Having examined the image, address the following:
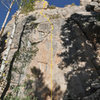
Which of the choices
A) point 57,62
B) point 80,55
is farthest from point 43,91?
point 80,55

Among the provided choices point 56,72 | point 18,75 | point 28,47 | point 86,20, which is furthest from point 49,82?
point 86,20

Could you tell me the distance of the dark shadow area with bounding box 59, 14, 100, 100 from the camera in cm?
718

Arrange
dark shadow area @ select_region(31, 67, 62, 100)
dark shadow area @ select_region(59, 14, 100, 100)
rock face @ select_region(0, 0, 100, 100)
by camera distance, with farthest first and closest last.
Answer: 1. rock face @ select_region(0, 0, 100, 100)
2. dark shadow area @ select_region(31, 67, 62, 100)
3. dark shadow area @ select_region(59, 14, 100, 100)

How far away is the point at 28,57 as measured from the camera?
9.79 m

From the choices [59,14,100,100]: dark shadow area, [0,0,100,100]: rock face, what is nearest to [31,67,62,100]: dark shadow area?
[0,0,100,100]: rock face

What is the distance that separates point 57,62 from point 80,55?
6.32 ft

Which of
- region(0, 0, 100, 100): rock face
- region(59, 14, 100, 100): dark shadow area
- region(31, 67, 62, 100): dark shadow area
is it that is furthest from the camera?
region(0, 0, 100, 100): rock face

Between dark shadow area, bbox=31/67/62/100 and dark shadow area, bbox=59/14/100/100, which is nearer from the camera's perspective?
dark shadow area, bbox=59/14/100/100

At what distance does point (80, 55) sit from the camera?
8.77m

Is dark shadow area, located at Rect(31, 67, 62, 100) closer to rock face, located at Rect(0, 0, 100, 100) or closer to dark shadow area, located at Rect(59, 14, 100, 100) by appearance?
rock face, located at Rect(0, 0, 100, 100)

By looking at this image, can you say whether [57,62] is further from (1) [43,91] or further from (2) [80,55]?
(1) [43,91]

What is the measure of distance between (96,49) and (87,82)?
11.7 feet

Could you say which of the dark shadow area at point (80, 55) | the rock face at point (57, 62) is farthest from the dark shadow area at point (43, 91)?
the dark shadow area at point (80, 55)

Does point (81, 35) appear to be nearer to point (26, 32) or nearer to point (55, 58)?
point (55, 58)
